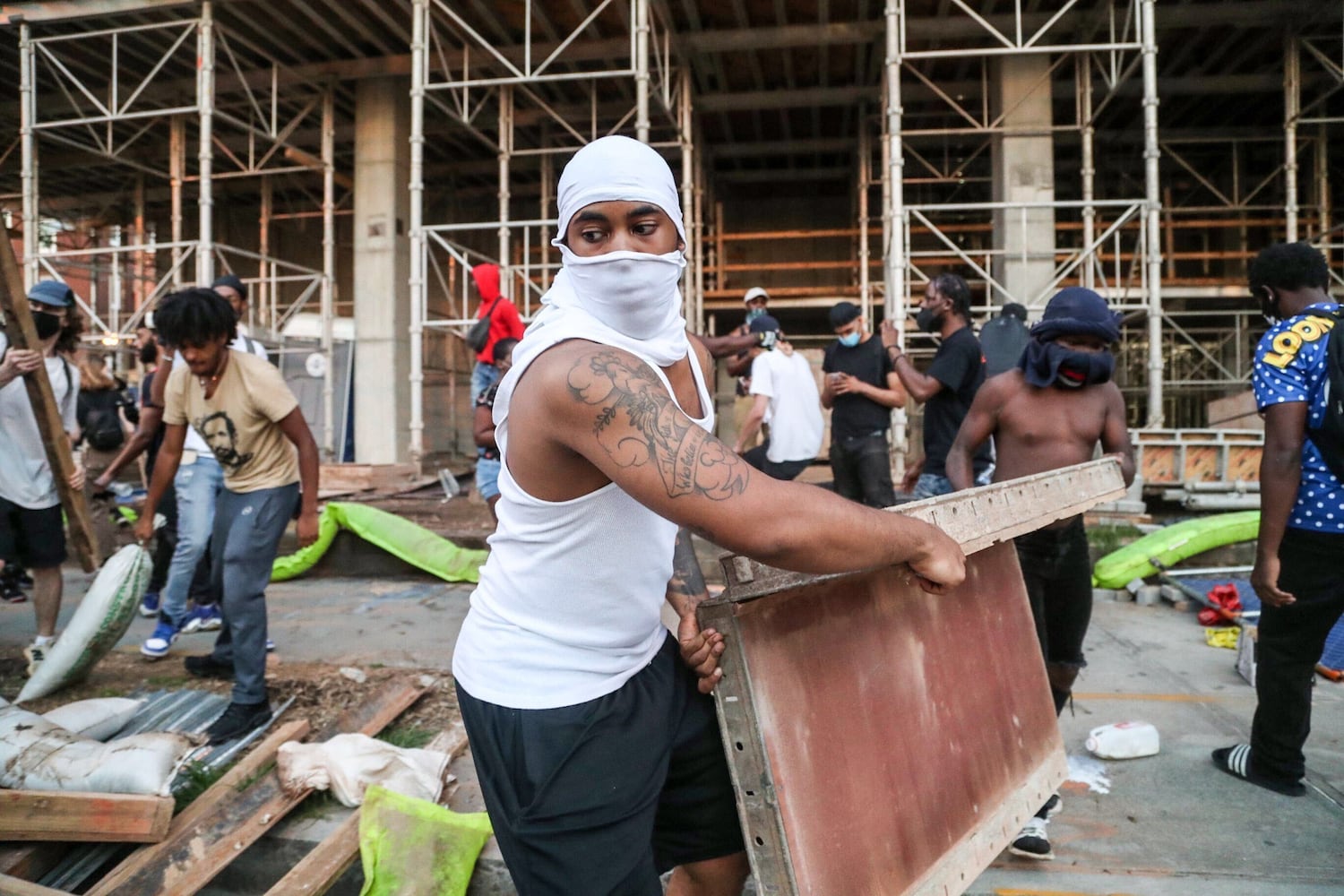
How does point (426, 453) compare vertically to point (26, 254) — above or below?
below

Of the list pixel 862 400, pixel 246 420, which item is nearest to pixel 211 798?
pixel 246 420

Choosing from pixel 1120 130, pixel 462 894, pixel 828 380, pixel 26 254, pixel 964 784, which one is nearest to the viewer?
pixel 964 784

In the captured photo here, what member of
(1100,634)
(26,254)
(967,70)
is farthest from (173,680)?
(967,70)

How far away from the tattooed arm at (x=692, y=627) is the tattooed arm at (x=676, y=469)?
26cm

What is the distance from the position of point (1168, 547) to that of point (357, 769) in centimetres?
595

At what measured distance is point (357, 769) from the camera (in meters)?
3.13

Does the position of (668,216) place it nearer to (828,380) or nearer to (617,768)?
(617,768)

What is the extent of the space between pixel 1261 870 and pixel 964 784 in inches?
55.0

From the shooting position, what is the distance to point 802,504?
1329 millimetres

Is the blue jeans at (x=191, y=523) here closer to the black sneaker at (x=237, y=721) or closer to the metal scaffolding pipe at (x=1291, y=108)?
the black sneaker at (x=237, y=721)

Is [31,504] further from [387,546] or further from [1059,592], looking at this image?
[1059,592]

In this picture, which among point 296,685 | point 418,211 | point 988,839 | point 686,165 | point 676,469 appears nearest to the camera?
point 676,469

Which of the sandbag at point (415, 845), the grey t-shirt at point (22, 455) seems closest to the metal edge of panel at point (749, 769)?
the sandbag at point (415, 845)

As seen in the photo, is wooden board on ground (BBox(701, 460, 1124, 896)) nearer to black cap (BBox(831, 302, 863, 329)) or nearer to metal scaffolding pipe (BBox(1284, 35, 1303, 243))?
black cap (BBox(831, 302, 863, 329))
